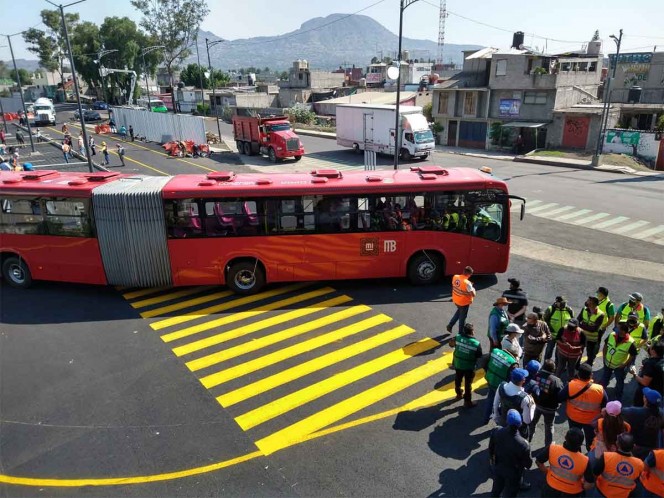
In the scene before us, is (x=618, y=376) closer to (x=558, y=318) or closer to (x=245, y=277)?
(x=558, y=318)

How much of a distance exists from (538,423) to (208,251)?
8926 mm

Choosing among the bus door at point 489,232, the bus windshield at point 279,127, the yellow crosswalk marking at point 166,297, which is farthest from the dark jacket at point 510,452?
the bus windshield at point 279,127

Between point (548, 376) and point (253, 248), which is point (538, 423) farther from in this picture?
point (253, 248)

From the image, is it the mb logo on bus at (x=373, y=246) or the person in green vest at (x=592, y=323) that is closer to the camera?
the person in green vest at (x=592, y=323)

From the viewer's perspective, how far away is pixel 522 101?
40875 mm

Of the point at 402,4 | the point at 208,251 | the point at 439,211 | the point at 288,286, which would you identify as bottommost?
the point at 288,286

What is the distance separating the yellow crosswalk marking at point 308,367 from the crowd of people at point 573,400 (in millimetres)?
1671

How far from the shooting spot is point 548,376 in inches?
272

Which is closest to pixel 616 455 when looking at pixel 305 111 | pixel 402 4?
pixel 402 4

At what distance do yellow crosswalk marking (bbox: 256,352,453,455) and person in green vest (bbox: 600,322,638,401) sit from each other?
9.77ft

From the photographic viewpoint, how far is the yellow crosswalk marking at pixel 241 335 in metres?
10.5

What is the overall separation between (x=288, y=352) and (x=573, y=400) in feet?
19.1

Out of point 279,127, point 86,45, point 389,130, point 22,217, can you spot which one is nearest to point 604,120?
point 389,130

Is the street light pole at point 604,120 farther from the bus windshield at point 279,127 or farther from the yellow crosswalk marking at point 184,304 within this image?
the yellow crosswalk marking at point 184,304
